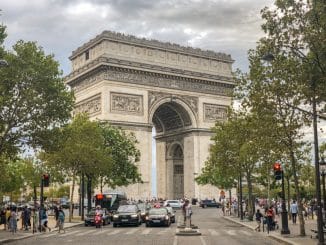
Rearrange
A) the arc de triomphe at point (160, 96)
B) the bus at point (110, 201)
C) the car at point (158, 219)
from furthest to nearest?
the arc de triomphe at point (160, 96) → the bus at point (110, 201) → the car at point (158, 219)

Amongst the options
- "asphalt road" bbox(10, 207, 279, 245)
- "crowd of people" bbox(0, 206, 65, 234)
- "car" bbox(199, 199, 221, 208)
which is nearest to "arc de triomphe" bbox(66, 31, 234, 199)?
"car" bbox(199, 199, 221, 208)

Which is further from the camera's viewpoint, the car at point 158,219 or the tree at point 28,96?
the car at point 158,219

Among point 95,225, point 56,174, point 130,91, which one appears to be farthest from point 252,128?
point 130,91

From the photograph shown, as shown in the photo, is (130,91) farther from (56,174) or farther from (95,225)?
(95,225)

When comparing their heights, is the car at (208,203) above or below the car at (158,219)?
above

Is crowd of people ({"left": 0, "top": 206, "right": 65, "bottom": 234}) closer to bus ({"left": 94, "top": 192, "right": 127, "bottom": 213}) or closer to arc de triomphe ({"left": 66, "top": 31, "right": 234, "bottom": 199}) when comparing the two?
bus ({"left": 94, "top": 192, "right": 127, "bottom": 213})

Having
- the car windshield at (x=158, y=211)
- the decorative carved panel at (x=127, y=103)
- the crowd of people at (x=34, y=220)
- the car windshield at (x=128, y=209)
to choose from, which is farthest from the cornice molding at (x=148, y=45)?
the car windshield at (x=158, y=211)

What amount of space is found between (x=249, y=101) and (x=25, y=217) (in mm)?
19543

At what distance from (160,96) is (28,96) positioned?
4843 cm

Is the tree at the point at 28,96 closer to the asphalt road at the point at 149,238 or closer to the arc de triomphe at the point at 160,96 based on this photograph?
the asphalt road at the point at 149,238

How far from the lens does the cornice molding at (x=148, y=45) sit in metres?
79.9

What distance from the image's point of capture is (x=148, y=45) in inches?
3260

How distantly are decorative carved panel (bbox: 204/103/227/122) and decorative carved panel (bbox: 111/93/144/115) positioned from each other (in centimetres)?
1233

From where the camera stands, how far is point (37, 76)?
3475 centimetres
